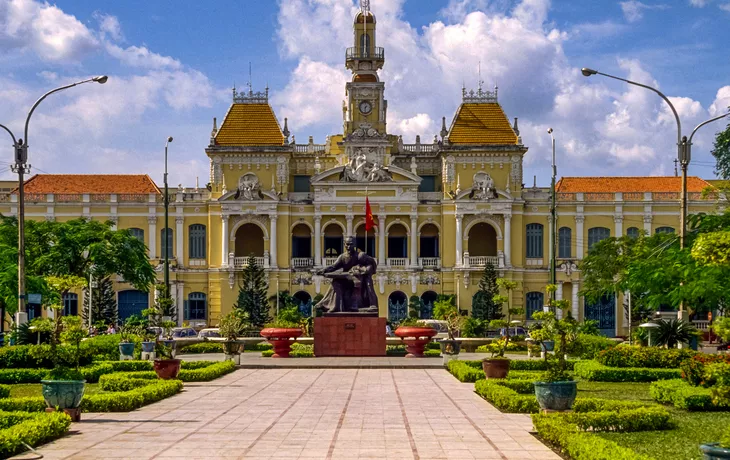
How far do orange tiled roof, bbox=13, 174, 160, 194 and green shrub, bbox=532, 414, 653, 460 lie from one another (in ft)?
196

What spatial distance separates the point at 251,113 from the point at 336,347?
1498 inches

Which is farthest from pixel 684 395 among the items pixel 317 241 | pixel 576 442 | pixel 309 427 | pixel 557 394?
pixel 317 241

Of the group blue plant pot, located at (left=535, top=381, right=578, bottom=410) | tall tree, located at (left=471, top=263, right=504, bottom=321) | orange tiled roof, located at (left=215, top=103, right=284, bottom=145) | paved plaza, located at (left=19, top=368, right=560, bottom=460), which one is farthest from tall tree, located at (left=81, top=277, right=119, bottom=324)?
blue plant pot, located at (left=535, top=381, right=578, bottom=410)

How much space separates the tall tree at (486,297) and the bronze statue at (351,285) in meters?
27.2

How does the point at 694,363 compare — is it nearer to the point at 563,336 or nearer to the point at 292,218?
the point at 563,336

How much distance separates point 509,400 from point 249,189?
5164cm

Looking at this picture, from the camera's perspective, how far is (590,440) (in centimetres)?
1506

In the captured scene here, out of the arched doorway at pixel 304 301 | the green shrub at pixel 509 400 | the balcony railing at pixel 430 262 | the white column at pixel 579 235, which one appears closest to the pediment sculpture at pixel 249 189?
the arched doorway at pixel 304 301

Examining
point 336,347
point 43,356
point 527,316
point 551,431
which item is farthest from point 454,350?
point 527,316

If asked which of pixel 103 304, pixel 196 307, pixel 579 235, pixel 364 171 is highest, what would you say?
pixel 364 171

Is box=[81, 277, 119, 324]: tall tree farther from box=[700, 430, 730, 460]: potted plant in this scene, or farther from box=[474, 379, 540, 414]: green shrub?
box=[700, 430, 730, 460]: potted plant

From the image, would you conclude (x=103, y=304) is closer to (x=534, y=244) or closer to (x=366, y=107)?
(x=366, y=107)

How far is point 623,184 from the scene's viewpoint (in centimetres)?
7500

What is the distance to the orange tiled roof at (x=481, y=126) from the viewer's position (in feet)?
238
